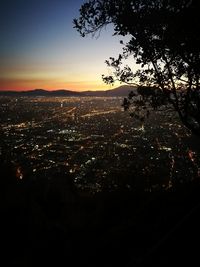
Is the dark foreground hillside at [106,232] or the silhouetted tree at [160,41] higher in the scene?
the silhouetted tree at [160,41]

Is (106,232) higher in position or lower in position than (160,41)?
lower

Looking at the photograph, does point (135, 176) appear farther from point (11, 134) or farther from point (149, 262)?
point (11, 134)

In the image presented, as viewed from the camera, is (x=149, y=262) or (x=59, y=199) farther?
(x=59, y=199)

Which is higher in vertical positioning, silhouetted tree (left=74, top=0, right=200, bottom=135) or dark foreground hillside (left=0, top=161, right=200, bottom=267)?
silhouetted tree (left=74, top=0, right=200, bottom=135)

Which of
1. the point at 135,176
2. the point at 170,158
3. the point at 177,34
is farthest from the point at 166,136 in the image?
the point at 177,34

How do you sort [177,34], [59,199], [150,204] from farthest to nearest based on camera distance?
1. [59,199]
2. [150,204]
3. [177,34]

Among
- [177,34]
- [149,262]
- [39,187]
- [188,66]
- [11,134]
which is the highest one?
[177,34]

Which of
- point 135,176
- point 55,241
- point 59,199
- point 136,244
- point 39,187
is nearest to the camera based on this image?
point 136,244

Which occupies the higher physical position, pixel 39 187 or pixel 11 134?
pixel 39 187
